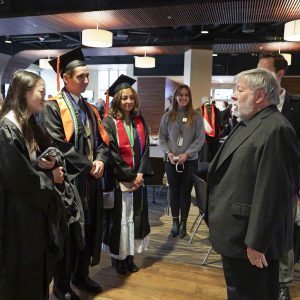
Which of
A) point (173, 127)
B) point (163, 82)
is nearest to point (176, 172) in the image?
point (173, 127)

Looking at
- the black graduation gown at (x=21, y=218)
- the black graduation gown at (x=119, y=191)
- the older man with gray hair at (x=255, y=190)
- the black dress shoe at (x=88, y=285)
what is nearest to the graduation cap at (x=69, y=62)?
the black graduation gown at (x=119, y=191)

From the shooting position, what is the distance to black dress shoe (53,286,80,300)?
7.39 feet

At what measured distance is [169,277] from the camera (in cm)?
276

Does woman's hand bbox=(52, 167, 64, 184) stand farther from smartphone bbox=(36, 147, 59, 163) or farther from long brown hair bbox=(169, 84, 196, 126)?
long brown hair bbox=(169, 84, 196, 126)

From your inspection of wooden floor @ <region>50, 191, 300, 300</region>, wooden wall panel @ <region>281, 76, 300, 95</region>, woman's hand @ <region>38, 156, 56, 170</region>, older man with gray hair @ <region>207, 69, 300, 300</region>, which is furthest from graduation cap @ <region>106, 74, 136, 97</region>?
wooden wall panel @ <region>281, 76, 300, 95</region>

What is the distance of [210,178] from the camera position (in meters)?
1.63

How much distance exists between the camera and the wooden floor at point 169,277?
2475 mm

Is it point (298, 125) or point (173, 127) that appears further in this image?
point (173, 127)

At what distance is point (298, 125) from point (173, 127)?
5.25ft

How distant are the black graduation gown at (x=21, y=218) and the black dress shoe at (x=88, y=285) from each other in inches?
30.8

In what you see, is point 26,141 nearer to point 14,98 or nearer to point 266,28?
point 14,98

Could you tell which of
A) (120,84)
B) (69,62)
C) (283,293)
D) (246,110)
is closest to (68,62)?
(69,62)

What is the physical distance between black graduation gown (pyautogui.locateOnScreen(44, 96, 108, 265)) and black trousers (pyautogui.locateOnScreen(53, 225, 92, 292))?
52 millimetres

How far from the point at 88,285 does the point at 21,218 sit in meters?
1.09
